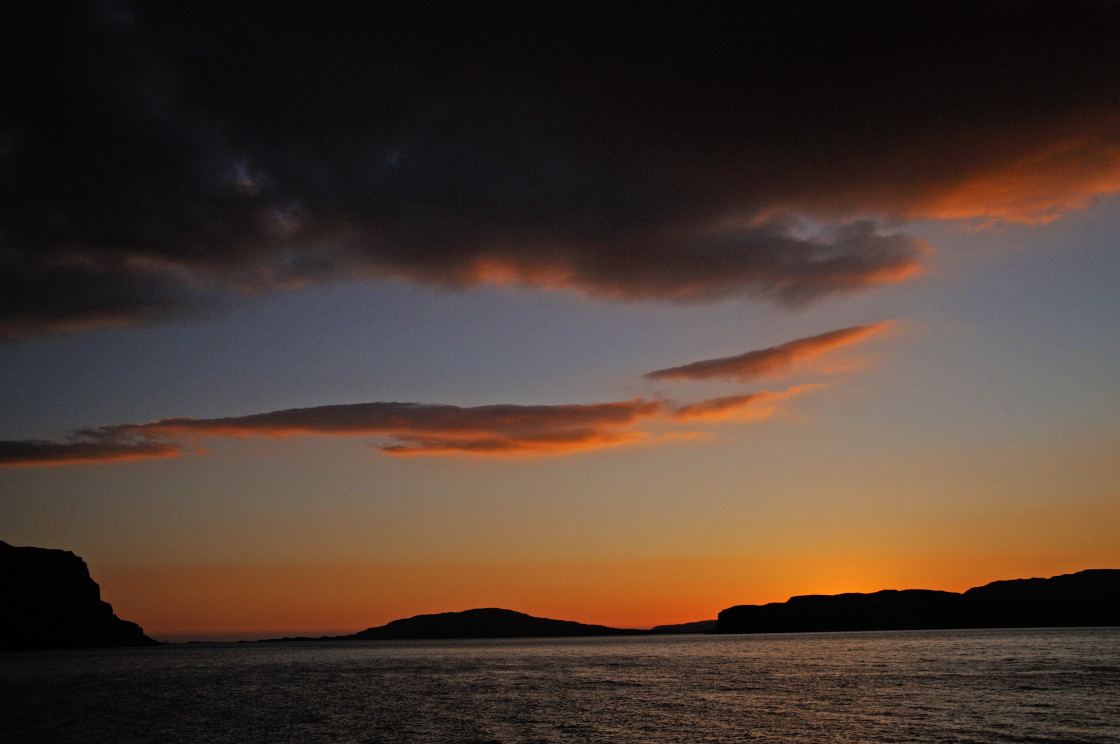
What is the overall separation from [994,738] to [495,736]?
3183 cm

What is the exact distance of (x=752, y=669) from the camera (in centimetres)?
11794

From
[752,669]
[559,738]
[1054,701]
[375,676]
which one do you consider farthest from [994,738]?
[375,676]

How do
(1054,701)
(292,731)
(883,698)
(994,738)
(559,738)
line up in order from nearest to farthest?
(994,738)
(559,738)
(292,731)
(1054,701)
(883,698)

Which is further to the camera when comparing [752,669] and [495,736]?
[752,669]

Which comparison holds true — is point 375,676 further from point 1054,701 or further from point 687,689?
point 1054,701

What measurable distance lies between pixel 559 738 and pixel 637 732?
5966 millimetres

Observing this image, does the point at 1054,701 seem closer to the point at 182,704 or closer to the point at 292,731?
the point at 292,731

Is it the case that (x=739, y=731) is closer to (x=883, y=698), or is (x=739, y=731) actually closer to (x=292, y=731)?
(x=883, y=698)

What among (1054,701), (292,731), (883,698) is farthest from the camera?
(883,698)

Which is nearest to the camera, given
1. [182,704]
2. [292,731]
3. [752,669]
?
[292,731]

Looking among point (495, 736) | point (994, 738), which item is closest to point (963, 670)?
point (994, 738)

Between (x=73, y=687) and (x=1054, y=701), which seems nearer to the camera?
(x=1054, y=701)

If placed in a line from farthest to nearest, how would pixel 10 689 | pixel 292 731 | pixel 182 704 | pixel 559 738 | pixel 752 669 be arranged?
pixel 752 669 → pixel 10 689 → pixel 182 704 → pixel 292 731 → pixel 559 738

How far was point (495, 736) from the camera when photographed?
52.3 metres
